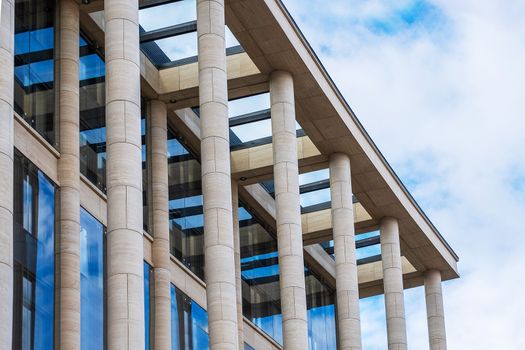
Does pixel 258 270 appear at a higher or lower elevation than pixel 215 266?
higher

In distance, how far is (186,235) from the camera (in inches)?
1781

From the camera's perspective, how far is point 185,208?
4572cm

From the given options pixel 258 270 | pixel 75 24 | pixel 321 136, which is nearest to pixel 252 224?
pixel 258 270

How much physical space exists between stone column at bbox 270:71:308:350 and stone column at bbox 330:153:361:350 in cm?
525

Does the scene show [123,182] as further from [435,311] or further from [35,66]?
[435,311]

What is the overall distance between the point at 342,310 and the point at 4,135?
19.6 m

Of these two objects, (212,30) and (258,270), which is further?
(258,270)

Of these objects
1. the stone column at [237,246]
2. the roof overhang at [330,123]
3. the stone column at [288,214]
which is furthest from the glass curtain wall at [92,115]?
the stone column at [237,246]

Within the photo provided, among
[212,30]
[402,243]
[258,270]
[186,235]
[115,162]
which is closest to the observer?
[115,162]

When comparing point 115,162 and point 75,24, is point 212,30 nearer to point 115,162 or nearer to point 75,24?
point 75,24

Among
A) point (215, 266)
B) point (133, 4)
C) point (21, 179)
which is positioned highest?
point (133, 4)

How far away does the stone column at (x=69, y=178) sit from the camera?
35.4 m

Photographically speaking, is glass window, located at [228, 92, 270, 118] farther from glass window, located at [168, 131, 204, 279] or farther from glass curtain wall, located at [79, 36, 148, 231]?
glass curtain wall, located at [79, 36, 148, 231]

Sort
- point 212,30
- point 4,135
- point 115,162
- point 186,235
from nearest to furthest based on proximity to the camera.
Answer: point 4,135 < point 115,162 < point 212,30 < point 186,235
